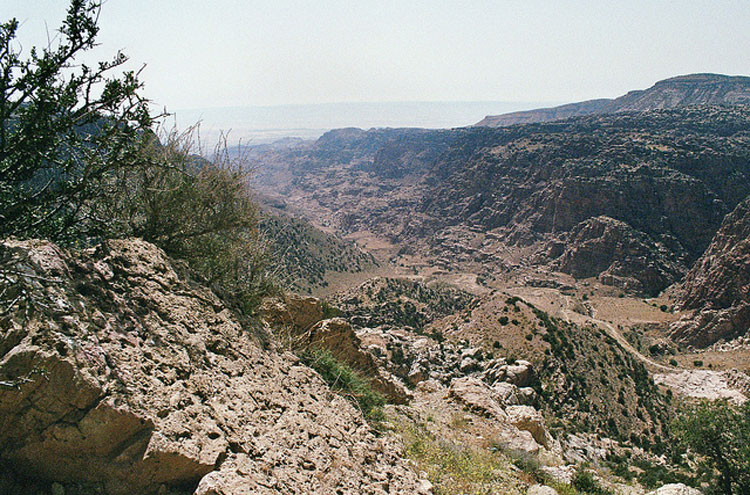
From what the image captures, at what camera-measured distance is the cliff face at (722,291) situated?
45844 mm

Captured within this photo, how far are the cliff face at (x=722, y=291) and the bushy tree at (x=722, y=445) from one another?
38233 millimetres

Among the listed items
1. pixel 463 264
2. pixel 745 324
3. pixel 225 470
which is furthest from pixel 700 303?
pixel 225 470

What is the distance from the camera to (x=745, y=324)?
45281 mm

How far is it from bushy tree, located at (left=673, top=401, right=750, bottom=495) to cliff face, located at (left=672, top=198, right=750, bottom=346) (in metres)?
38.2

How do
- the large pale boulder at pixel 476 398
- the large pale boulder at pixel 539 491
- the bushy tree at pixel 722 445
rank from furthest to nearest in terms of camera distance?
the bushy tree at pixel 722 445
the large pale boulder at pixel 476 398
the large pale boulder at pixel 539 491

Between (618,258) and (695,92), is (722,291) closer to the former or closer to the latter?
(618,258)

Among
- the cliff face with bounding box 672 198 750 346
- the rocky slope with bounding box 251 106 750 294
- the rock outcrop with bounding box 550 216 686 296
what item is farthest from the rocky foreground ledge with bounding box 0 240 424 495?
the rocky slope with bounding box 251 106 750 294

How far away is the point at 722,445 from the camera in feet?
48.1

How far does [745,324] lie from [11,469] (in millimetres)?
61432

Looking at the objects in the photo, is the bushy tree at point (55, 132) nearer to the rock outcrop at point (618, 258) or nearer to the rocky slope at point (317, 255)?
the rocky slope at point (317, 255)

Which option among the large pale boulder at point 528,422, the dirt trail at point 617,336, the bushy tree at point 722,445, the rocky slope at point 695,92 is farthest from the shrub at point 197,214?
the rocky slope at point 695,92

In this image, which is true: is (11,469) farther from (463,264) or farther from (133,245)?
(463,264)

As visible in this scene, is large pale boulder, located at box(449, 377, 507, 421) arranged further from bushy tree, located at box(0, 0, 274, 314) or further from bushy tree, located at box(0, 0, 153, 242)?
bushy tree, located at box(0, 0, 153, 242)

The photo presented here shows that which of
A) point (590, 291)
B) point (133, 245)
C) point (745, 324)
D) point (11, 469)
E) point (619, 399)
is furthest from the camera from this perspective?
point (590, 291)
